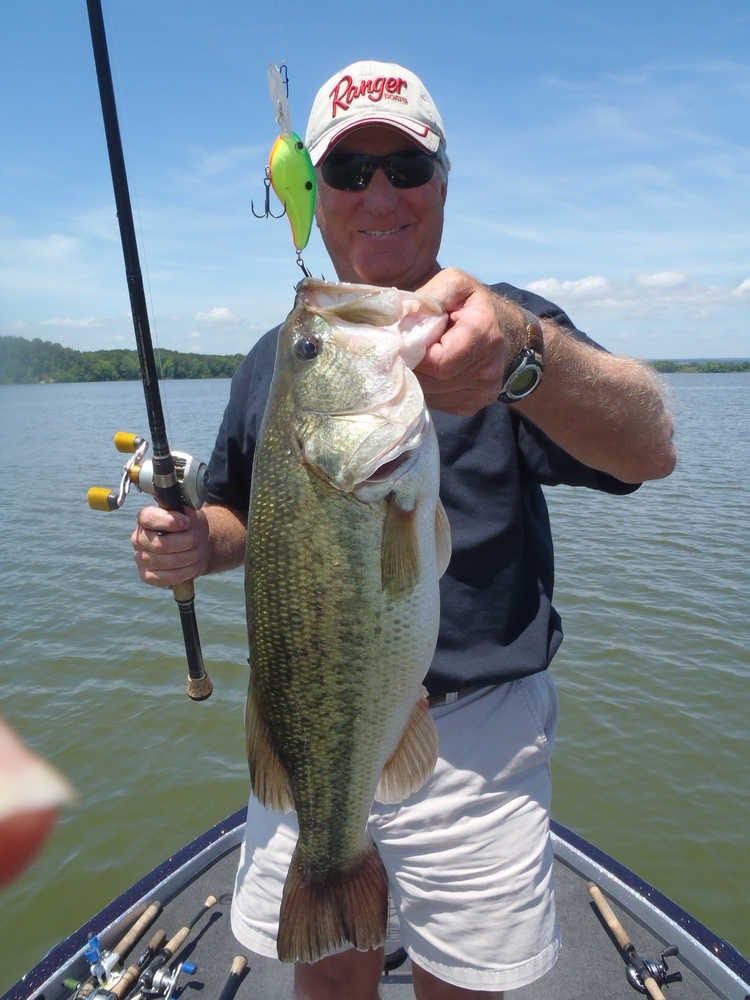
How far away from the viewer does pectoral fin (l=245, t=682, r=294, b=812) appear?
6.57 feet

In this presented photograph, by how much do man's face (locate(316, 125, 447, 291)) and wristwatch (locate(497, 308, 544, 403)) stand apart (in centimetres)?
95

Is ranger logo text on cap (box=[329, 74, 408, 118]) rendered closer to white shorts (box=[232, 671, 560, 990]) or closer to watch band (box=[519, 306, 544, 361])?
watch band (box=[519, 306, 544, 361])

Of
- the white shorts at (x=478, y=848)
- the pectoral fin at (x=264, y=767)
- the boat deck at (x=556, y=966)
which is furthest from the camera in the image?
the boat deck at (x=556, y=966)

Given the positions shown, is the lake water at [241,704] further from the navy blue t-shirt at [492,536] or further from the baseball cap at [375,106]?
the baseball cap at [375,106]

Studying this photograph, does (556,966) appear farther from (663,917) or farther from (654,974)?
(663,917)

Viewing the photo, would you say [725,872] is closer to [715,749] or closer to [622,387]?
[715,749]

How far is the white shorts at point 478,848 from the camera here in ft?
8.11

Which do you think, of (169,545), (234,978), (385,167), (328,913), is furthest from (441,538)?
(234,978)

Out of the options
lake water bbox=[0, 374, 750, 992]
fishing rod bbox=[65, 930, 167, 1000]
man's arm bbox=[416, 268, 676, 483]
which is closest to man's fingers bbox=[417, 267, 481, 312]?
man's arm bbox=[416, 268, 676, 483]

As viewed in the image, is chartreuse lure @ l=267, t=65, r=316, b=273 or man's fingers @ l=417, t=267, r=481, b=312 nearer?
man's fingers @ l=417, t=267, r=481, b=312

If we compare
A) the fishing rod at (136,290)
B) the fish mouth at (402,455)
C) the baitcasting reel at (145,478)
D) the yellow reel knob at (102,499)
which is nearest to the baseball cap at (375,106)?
the fishing rod at (136,290)

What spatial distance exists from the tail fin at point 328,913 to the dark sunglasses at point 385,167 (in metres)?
2.34

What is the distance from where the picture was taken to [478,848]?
2502 mm

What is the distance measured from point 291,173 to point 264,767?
6.82ft
